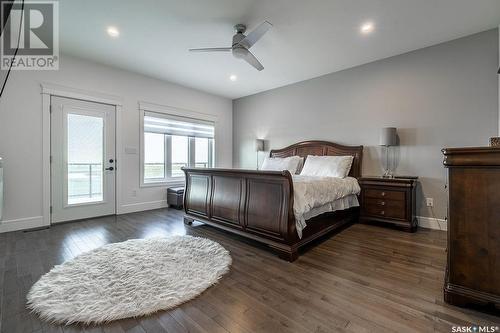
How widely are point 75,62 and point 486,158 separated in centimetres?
544

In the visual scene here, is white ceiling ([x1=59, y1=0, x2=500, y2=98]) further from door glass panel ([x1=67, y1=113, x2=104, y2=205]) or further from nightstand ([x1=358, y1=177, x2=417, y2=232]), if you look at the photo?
nightstand ([x1=358, y1=177, x2=417, y2=232])

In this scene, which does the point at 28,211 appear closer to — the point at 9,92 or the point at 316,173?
the point at 9,92

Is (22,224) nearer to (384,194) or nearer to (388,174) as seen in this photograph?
(384,194)

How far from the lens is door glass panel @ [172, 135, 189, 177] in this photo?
5320 mm

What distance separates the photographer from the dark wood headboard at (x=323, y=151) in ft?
13.5

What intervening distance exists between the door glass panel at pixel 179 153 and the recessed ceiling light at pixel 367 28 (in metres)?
4.17

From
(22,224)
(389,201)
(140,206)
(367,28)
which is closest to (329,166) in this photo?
(389,201)

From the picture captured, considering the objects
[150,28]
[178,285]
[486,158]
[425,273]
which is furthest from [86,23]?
[425,273]

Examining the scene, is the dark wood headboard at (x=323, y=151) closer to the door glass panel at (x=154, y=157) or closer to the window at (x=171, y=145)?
the window at (x=171, y=145)

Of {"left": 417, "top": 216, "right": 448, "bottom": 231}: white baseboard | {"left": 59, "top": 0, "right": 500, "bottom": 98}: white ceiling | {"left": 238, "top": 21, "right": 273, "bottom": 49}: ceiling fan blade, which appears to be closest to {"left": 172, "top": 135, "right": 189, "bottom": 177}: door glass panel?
{"left": 59, "top": 0, "right": 500, "bottom": 98}: white ceiling

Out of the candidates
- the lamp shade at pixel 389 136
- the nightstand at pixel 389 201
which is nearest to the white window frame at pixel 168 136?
the nightstand at pixel 389 201

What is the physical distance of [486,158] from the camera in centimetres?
147

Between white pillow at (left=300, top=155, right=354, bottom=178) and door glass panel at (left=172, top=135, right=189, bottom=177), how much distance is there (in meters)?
2.95

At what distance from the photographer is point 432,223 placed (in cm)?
345
